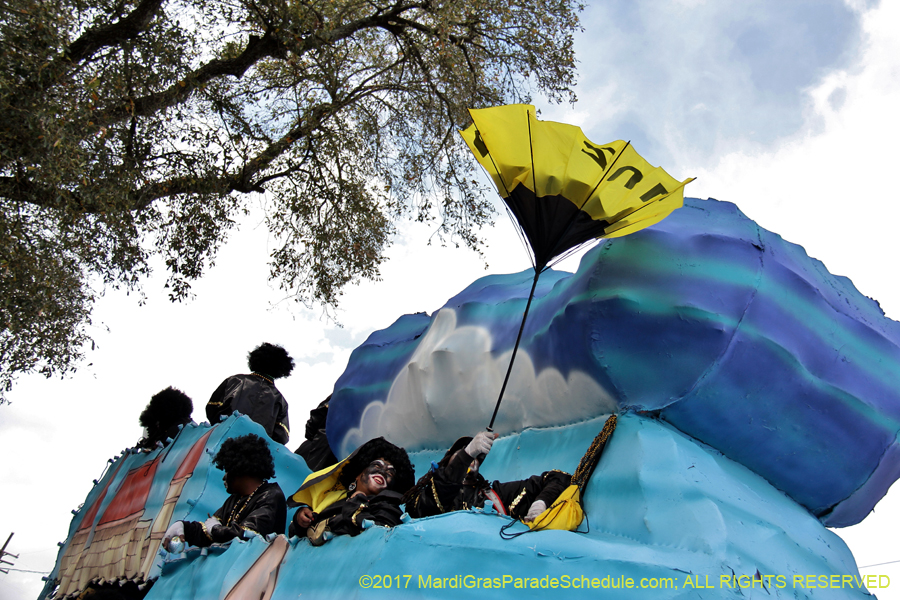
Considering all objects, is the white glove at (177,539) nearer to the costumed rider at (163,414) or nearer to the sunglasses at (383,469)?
the sunglasses at (383,469)

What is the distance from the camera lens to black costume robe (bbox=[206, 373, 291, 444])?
576cm

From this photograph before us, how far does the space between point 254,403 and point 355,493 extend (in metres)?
2.51

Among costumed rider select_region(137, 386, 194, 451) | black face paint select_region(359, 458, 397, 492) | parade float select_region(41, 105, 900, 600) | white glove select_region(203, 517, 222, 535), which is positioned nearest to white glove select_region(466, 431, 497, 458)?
parade float select_region(41, 105, 900, 600)

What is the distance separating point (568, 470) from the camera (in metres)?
3.63

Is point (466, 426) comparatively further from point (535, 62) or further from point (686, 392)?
point (535, 62)

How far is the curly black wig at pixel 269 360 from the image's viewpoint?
20.1 feet

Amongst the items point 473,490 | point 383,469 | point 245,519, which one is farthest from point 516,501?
point 245,519

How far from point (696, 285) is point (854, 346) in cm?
96

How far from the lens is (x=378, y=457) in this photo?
3.79 m

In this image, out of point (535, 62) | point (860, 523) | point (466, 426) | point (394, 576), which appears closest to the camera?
point (394, 576)

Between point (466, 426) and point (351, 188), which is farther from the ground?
point (351, 188)

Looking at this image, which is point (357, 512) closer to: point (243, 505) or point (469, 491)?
point (469, 491)

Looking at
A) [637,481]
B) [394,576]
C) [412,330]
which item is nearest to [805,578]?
[637,481]

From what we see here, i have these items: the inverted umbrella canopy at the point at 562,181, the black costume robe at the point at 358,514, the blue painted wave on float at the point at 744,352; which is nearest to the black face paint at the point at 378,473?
the black costume robe at the point at 358,514
